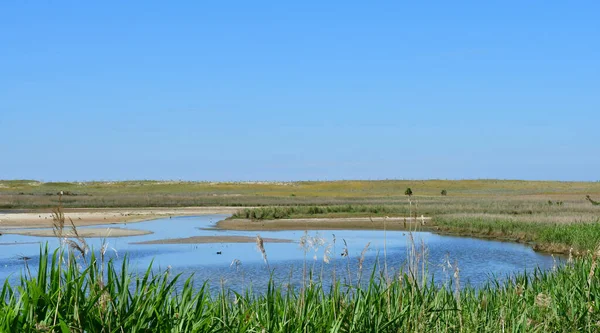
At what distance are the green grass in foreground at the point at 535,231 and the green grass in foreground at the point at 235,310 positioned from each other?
1194 centimetres

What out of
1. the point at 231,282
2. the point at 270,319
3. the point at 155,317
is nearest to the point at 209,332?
the point at 155,317

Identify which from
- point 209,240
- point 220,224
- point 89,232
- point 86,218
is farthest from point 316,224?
point 86,218

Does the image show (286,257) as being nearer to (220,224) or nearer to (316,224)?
(316,224)

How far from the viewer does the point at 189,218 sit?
46.5 metres

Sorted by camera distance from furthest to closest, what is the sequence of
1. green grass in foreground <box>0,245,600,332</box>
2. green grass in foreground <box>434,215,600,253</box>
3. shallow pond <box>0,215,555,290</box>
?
green grass in foreground <box>434,215,600,253</box>, shallow pond <box>0,215,555,290</box>, green grass in foreground <box>0,245,600,332</box>

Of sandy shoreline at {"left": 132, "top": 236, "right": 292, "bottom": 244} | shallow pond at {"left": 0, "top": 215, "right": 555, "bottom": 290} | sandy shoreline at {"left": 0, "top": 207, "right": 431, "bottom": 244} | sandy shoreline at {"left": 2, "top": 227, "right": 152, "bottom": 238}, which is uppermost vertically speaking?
sandy shoreline at {"left": 0, "top": 207, "right": 431, "bottom": 244}

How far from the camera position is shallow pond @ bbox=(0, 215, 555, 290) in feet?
57.6

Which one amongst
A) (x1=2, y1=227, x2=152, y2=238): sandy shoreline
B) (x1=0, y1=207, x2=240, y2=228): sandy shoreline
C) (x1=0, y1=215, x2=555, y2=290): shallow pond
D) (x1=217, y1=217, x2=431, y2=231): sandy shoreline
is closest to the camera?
(x1=0, y1=215, x2=555, y2=290): shallow pond

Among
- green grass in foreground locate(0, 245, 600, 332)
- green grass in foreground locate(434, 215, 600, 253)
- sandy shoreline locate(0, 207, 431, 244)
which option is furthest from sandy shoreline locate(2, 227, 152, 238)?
green grass in foreground locate(0, 245, 600, 332)

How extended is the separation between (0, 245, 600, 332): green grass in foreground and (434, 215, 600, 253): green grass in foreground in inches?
470

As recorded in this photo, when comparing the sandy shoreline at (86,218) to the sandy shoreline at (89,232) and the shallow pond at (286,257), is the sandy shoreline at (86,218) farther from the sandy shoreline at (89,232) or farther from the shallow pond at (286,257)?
the shallow pond at (286,257)

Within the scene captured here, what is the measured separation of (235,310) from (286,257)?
16632 millimetres

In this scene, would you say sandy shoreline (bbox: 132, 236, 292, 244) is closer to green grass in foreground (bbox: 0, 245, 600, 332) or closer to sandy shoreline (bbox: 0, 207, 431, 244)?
sandy shoreline (bbox: 0, 207, 431, 244)

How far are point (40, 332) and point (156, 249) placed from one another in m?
22.3
